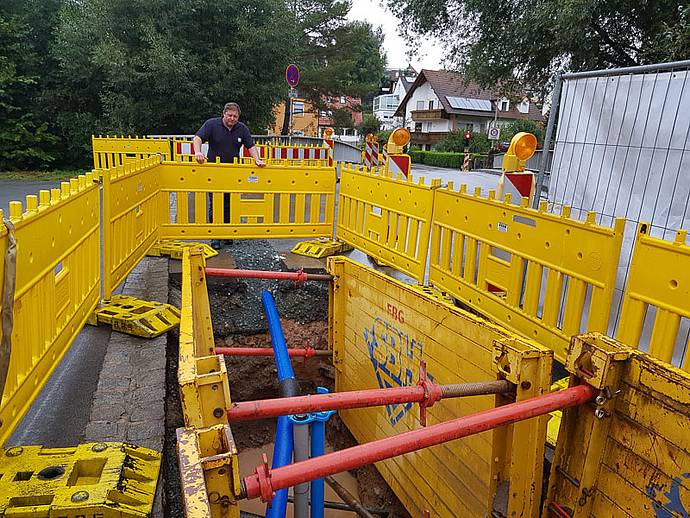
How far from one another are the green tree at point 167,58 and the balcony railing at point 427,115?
40.5m

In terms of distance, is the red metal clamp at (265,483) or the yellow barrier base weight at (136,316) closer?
the red metal clamp at (265,483)

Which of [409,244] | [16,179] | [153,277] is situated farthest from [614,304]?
[16,179]

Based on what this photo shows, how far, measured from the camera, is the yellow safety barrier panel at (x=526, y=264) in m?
3.51

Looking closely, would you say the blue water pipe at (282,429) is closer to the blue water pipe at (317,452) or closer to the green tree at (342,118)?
the blue water pipe at (317,452)

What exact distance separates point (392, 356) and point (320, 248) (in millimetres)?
3954

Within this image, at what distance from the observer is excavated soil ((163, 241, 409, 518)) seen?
4598 millimetres

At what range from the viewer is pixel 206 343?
4.21 m

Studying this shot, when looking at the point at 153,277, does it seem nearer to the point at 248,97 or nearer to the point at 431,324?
the point at 431,324

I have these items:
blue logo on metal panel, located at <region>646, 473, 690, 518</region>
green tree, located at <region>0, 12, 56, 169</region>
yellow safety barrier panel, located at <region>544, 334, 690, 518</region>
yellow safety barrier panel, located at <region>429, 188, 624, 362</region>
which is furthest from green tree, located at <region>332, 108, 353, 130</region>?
blue logo on metal panel, located at <region>646, 473, 690, 518</region>

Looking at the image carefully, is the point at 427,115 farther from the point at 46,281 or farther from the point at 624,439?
the point at 624,439

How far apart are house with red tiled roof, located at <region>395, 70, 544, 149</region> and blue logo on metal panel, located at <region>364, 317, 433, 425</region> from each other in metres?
57.2

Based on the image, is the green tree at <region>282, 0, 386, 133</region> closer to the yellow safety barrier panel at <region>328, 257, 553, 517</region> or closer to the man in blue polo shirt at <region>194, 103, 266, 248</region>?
the man in blue polo shirt at <region>194, 103, 266, 248</region>

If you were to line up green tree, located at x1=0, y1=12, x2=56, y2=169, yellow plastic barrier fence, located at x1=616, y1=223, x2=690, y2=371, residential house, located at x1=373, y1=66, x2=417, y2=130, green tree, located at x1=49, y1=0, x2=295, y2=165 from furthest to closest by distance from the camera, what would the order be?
1. residential house, located at x1=373, y1=66, x2=417, y2=130
2. green tree, located at x1=0, y1=12, x2=56, y2=169
3. green tree, located at x1=49, y1=0, x2=295, y2=165
4. yellow plastic barrier fence, located at x1=616, y1=223, x2=690, y2=371

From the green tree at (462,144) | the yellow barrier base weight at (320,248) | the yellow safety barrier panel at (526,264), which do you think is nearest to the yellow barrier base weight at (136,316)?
the yellow safety barrier panel at (526,264)
